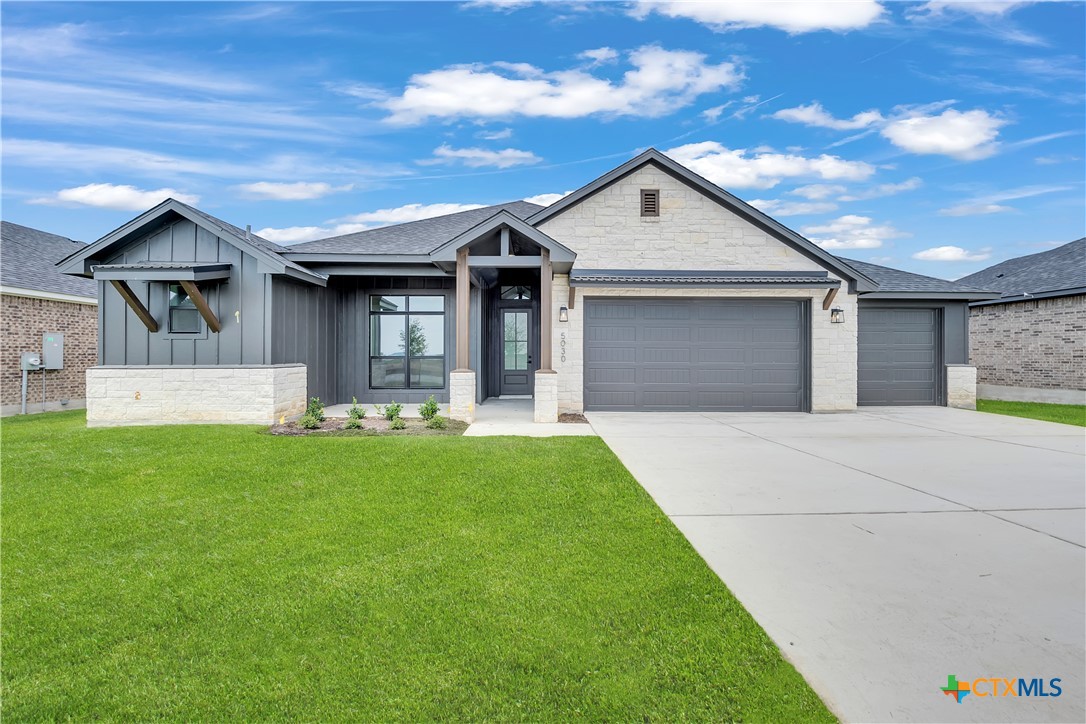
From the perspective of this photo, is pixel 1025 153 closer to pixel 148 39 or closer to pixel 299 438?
pixel 299 438

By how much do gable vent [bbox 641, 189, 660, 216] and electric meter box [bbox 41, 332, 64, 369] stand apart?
14.6 metres

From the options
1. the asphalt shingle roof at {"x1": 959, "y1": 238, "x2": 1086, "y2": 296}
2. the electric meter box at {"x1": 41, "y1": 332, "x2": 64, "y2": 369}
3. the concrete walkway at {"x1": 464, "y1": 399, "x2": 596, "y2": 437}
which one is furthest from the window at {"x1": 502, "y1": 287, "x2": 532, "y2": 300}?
the asphalt shingle roof at {"x1": 959, "y1": 238, "x2": 1086, "y2": 296}

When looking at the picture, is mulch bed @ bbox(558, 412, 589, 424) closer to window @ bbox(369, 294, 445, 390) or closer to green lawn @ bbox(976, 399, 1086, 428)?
window @ bbox(369, 294, 445, 390)

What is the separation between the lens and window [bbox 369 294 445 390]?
12.8m

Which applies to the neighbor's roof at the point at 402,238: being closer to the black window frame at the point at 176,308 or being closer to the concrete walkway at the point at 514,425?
the black window frame at the point at 176,308

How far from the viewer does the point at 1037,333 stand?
15.6 m

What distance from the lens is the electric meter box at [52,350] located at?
13117mm

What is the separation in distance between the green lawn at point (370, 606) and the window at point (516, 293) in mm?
9019

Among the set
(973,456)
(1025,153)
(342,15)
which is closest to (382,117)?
(342,15)

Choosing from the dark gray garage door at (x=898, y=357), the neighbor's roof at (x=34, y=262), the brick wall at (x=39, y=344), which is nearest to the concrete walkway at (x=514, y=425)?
the dark gray garage door at (x=898, y=357)

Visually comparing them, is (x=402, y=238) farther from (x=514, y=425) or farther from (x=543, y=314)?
(x=514, y=425)

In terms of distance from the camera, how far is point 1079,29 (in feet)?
37.3

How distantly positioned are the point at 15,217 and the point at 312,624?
21673 millimetres

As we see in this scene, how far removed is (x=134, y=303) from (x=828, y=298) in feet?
45.8
